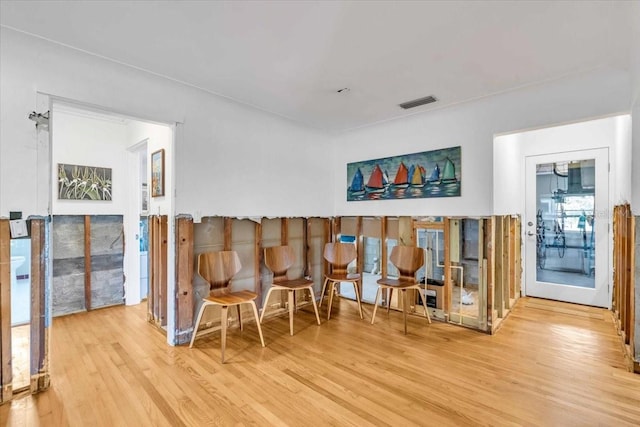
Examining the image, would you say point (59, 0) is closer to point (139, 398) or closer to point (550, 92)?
point (139, 398)

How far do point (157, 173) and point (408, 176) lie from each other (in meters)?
3.06

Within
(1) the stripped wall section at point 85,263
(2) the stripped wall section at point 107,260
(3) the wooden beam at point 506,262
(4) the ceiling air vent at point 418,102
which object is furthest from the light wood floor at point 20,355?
(3) the wooden beam at point 506,262

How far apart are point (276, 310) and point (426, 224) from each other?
2212mm

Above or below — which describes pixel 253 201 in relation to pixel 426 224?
above

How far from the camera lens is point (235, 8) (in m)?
1.84

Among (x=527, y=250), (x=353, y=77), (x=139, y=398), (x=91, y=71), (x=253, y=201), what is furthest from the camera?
(x=527, y=250)

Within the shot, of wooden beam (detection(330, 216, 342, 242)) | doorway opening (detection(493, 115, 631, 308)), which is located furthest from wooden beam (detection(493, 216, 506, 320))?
wooden beam (detection(330, 216, 342, 242))

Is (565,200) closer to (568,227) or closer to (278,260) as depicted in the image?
(568,227)

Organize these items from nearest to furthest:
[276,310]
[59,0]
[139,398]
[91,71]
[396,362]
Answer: [59,0]
[139,398]
[91,71]
[396,362]
[276,310]

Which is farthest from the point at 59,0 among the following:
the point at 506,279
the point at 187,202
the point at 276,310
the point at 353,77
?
the point at 506,279

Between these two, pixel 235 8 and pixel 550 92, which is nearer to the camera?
pixel 235 8

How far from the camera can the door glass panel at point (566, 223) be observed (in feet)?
13.2

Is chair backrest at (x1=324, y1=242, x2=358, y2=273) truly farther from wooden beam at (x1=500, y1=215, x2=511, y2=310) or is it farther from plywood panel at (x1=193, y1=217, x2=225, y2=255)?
wooden beam at (x1=500, y1=215, x2=511, y2=310)

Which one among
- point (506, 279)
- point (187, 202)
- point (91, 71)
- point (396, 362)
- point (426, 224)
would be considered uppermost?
point (91, 71)
